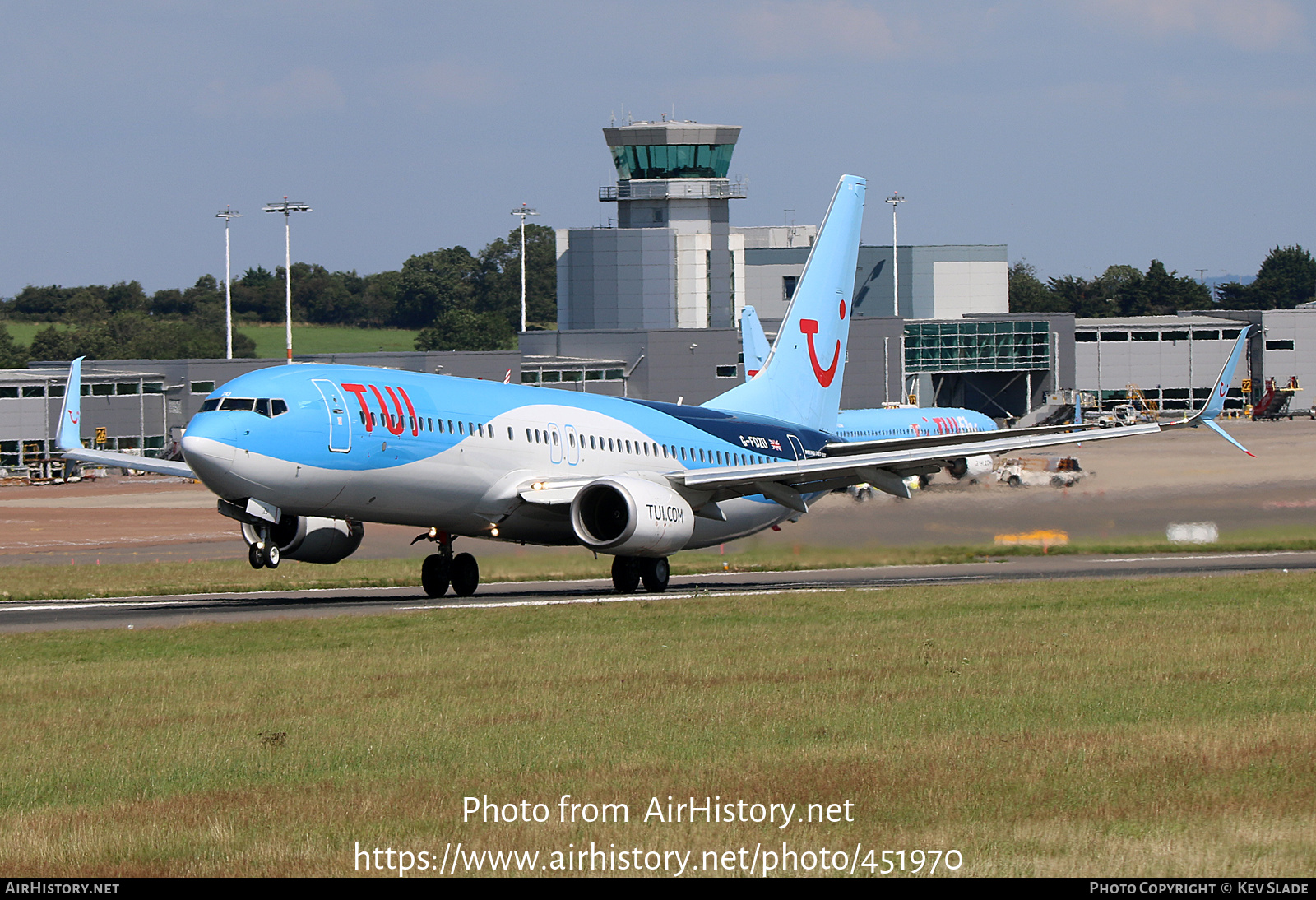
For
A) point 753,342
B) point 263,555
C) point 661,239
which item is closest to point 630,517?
point 263,555

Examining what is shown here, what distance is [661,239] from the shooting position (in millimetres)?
131375

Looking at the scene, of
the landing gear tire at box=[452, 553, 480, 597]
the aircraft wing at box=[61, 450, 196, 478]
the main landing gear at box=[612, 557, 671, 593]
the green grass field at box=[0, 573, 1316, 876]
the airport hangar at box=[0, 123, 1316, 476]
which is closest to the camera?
the green grass field at box=[0, 573, 1316, 876]

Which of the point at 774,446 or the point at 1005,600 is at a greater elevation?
the point at 774,446

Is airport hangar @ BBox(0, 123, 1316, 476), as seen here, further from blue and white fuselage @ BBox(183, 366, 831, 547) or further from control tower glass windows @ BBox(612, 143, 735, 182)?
blue and white fuselage @ BBox(183, 366, 831, 547)

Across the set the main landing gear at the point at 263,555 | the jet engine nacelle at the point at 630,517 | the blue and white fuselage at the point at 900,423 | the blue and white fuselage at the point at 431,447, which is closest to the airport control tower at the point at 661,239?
the blue and white fuselage at the point at 900,423

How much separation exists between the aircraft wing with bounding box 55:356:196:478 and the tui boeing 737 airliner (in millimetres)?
81

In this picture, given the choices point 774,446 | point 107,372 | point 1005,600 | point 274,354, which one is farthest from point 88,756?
point 274,354

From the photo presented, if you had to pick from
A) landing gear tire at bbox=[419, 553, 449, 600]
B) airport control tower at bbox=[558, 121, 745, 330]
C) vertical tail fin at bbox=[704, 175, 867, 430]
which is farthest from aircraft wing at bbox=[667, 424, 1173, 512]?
airport control tower at bbox=[558, 121, 745, 330]

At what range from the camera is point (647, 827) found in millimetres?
11047

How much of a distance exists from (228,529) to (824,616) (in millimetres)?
44944

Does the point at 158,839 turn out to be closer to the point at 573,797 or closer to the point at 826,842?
the point at 573,797

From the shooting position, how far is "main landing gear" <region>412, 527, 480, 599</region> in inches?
1427

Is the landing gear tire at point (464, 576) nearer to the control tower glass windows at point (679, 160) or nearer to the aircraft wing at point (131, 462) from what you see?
the aircraft wing at point (131, 462)

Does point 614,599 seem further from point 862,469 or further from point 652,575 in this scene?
point 862,469
